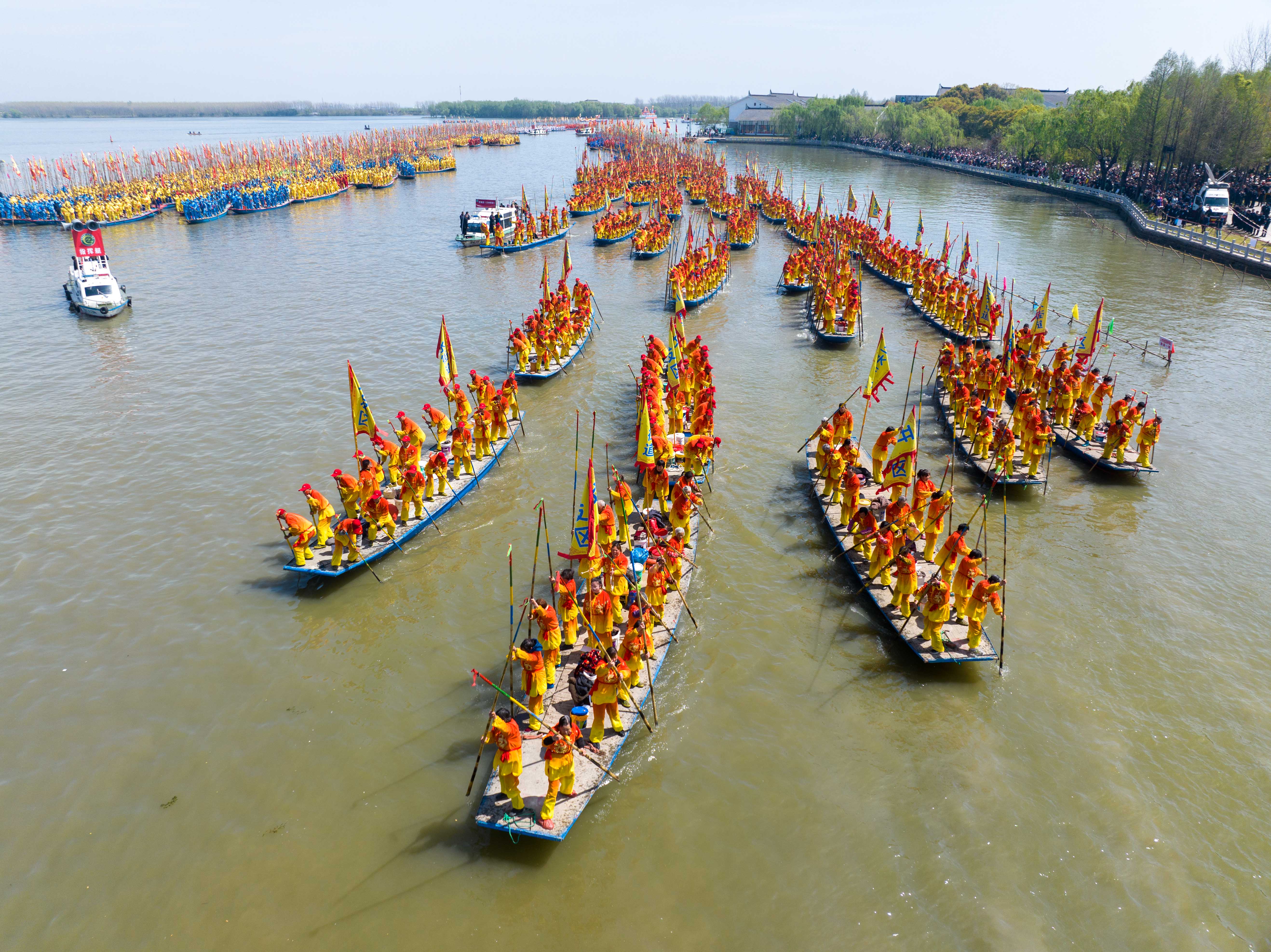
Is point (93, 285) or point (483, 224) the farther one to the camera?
point (483, 224)

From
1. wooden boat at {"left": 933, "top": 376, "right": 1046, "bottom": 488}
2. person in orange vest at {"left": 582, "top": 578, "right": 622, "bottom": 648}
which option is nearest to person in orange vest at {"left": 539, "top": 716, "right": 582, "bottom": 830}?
person in orange vest at {"left": 582, "top": 578, "right": 622, "bottom": 648}

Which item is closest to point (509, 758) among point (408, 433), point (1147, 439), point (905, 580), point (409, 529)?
point (905, 580)

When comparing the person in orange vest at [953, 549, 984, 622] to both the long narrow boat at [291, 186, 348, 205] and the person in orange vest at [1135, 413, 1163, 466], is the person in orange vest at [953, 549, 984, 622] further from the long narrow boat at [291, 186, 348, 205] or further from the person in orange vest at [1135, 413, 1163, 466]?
the long narrow boat at [291, 186, 348, 205]

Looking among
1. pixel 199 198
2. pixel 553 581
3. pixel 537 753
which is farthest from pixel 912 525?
pixel 199 198

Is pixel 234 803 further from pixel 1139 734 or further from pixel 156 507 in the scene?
pixel 1139 734

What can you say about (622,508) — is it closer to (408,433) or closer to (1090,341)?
(408,433)

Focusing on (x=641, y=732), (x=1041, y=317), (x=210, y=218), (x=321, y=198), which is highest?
(x=321, y=198)
